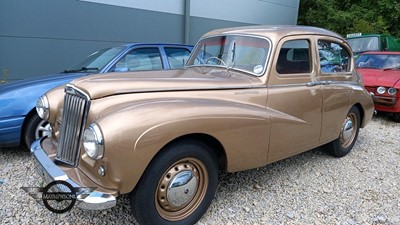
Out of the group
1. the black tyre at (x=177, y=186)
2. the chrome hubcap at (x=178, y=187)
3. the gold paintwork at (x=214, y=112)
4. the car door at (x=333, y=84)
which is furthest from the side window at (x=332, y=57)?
the chrome hubcap at (x=178, y=187)

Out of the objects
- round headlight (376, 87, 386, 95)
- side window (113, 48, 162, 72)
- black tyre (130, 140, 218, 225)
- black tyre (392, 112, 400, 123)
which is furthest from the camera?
black tyre (392, 112, 400, 123)

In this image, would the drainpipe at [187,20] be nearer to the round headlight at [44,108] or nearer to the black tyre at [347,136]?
the black tyre at [347,136]

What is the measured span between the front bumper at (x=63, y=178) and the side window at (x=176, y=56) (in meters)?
2.77

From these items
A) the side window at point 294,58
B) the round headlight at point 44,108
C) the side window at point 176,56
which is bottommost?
the round headlight at point 44,108

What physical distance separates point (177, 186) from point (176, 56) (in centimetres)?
325

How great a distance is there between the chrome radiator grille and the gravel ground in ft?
1.93

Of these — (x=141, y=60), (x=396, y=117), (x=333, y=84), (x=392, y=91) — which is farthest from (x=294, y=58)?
(x=396, y=117)

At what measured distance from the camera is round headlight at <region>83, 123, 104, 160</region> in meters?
2.11

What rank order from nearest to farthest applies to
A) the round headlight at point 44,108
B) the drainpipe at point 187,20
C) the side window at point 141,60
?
the round headlight at point 44,108
the side window at point 141,60
the drainpipe at point 187,20

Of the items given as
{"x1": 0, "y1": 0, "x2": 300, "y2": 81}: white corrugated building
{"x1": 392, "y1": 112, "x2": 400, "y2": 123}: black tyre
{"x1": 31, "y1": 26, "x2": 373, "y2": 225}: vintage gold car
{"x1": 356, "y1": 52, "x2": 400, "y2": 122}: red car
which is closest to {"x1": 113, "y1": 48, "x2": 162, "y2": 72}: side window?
{"x1": 31, "y1": 26, "x2": 373, "y2": 225}: vintage gold car

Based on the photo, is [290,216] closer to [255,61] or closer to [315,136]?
[315,136]

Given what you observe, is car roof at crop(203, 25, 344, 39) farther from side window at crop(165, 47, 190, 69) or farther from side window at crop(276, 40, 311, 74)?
side window at crop(165, 47, 190, 69)

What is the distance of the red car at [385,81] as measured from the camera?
20.4ft

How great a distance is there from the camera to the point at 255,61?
10.6ft
